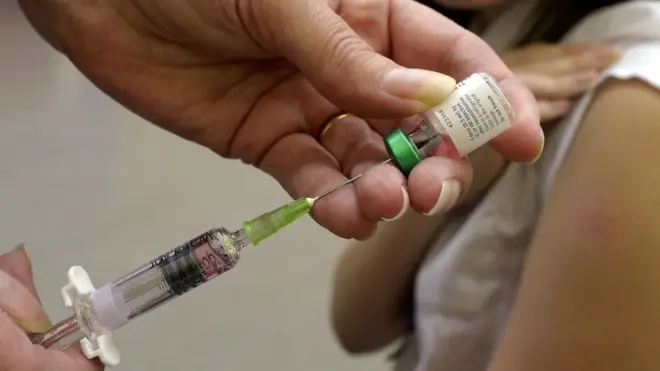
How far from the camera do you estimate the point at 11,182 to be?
1356 millimetres

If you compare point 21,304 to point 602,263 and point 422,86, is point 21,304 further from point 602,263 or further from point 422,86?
point 602,263

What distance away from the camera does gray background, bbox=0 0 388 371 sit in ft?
3.97

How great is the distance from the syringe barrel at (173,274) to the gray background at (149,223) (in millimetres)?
457

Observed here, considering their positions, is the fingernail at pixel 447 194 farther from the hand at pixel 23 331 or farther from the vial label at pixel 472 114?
the hand at pixel 23 331

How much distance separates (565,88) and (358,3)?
0.26 meters

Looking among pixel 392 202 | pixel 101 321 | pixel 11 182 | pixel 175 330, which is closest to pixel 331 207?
pixel 392 202

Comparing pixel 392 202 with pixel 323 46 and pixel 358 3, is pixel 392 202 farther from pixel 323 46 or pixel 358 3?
pixel 358 3

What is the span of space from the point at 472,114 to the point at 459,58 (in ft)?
0.41

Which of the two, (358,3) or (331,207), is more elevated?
(358,3)

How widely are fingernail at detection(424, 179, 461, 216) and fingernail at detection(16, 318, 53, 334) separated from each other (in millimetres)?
323

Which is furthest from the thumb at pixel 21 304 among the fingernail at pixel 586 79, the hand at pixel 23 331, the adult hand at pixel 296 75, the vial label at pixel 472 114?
the fingernail at pixel 586 79

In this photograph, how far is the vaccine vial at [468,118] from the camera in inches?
22.4

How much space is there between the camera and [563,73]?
0.85 m

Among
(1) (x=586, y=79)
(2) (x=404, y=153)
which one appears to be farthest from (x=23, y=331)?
(1) (x=586, y=79)
